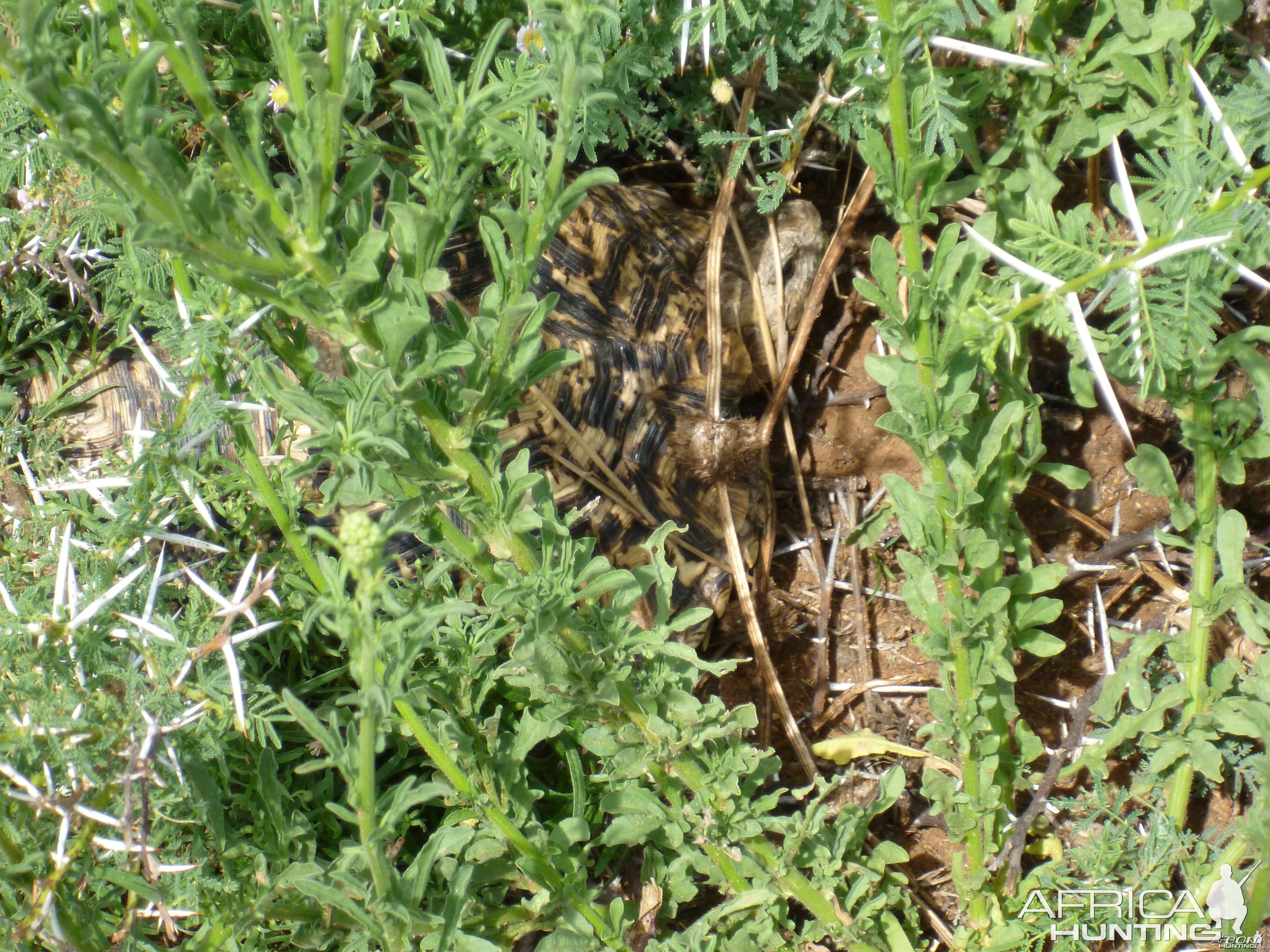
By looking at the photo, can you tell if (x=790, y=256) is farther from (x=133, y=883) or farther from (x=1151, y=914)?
(x=133, y=883)

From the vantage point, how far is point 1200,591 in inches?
81.4

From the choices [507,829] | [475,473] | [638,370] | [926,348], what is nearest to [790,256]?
[638,370]

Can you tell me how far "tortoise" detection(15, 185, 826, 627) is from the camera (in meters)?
2.52

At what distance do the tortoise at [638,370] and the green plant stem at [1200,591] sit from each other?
113 cm

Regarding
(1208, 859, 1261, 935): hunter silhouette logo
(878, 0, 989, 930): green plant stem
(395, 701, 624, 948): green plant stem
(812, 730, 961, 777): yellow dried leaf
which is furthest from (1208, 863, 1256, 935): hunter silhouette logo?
(395, 701, 624, 948): green plant stem

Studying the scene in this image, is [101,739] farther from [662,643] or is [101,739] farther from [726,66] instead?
[726,66]

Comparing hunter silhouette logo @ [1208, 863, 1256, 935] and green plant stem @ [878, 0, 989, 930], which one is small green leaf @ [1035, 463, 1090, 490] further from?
hunter silhouette logo @ [1208, 863, 1256, 935]

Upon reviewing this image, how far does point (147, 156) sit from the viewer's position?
3.24ft

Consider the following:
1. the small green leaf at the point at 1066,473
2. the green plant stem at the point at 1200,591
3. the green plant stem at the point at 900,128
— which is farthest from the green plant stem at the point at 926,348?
the green plant stem at the point at 1200,591

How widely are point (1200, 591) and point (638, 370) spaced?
4.83 feet

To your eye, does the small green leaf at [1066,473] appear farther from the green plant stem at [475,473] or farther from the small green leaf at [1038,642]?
the green plant stem at [475,473]

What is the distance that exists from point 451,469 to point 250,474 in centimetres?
51

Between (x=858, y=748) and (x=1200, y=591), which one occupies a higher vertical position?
(x=1200, y=591)

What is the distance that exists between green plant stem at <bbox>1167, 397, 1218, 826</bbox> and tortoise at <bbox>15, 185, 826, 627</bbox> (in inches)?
44.6
